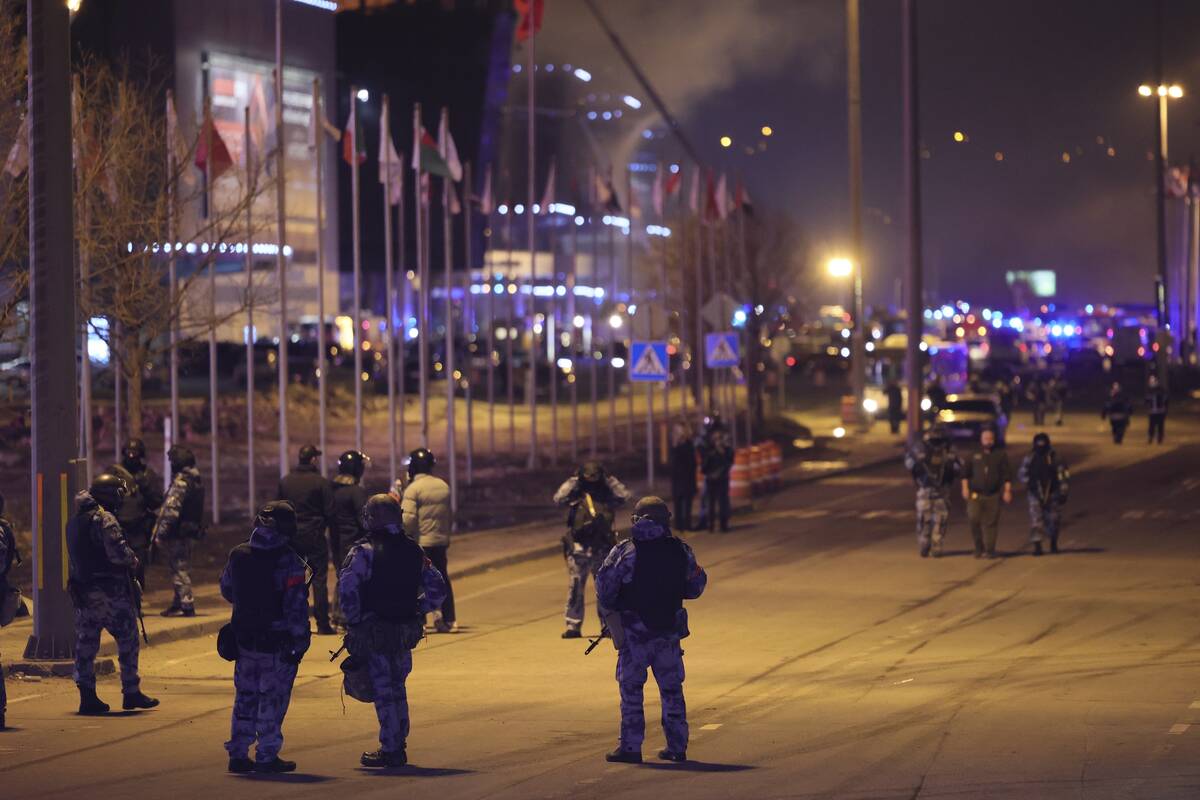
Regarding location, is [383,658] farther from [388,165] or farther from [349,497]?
[388,165]

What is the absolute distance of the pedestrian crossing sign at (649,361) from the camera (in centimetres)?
2973

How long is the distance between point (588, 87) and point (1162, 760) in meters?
122

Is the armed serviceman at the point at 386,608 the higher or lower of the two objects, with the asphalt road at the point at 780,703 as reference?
higher

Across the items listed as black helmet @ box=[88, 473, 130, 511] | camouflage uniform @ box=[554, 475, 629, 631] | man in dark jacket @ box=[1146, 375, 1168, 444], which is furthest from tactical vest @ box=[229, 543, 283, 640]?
man in dark jacket @ box=[1146, 375, 1168, 444]

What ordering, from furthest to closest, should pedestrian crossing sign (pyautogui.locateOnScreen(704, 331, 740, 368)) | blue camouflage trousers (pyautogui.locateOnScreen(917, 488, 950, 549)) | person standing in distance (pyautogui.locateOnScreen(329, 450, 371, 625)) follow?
pedestrian crossing sign (pyautogui.locateOnScreen(704, 331, 740, 368)) → blue camouflage trousers (pyautogui.locateOnScreen(917, 488, 950, 549)) → person standing in distance (pyautogui.locateOnScreen(329, 450, 371, 625))

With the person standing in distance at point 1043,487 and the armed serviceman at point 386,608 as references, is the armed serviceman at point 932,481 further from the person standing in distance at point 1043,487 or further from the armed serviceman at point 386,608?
the armed serviceman at point 386,608

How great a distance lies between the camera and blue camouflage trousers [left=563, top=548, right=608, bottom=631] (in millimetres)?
15797

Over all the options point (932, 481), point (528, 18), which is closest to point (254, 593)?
point (932, 481)

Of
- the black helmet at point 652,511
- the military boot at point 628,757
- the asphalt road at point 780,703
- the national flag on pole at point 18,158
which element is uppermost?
the national flag on pole at point 18,158

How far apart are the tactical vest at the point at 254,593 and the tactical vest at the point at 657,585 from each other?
1974 mm

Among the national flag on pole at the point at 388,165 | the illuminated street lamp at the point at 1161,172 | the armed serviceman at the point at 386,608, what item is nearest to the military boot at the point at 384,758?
the armed serviceman at the point at 386,608

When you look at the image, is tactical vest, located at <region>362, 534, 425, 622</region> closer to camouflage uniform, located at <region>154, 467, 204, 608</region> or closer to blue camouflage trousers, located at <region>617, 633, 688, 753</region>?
blue camouflage trousers, located at <region>617, 633, 688, 753</region>

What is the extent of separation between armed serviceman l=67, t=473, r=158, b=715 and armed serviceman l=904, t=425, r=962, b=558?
43.0 feet

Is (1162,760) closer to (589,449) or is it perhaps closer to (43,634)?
(43,634)
